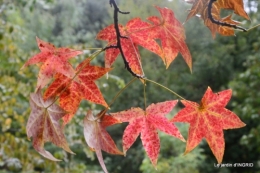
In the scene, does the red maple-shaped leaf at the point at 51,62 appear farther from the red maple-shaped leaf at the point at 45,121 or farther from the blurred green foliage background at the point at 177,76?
the blurred green foliage background at the point at 177,76

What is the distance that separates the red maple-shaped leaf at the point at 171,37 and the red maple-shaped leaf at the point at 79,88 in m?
0.07

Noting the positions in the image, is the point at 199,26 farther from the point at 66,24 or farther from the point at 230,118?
the point at 230,118

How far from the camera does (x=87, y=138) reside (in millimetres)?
285

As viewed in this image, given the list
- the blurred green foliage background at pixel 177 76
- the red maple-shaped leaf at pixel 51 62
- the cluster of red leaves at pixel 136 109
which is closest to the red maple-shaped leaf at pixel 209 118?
the cluster of red leaves at pixel 136 109

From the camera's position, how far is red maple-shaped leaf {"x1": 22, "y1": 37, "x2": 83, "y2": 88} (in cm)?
32

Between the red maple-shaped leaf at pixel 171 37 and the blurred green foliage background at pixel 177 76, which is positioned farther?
the blurred green foliage background at pixel 177 76

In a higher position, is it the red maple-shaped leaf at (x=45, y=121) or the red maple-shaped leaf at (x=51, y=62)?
the red maple-shaped leaf at (x=51, y=62)

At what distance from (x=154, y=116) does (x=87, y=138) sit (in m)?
0.08

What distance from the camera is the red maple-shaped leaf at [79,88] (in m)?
0.33

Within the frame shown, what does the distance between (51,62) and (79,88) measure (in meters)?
0.04

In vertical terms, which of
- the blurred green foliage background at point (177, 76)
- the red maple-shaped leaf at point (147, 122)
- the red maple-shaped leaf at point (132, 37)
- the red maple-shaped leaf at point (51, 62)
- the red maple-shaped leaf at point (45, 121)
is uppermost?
the red maple-shaped leaf at point (132, 37)

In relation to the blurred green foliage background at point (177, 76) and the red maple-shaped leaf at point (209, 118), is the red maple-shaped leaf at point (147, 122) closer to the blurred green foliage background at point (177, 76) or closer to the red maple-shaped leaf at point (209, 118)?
the red maple-shaped leaf at point (209, 118)

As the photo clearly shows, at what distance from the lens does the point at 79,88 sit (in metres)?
0.34

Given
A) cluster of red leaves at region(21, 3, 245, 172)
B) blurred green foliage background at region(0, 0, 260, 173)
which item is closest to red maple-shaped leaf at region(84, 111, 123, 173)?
cluster of red leaves at region(21, 3, 245, 172)
